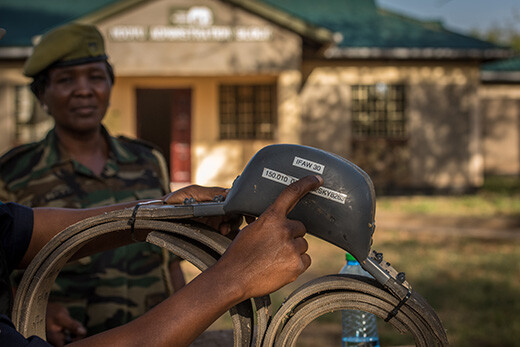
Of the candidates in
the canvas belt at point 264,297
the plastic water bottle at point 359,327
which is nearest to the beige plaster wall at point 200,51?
the plastic water bottle at point 359,327

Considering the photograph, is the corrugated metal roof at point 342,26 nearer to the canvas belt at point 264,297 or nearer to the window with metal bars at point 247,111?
the window with metal bars at point 247,111

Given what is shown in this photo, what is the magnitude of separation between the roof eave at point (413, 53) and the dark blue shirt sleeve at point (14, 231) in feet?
42.8

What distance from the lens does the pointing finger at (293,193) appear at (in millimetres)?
1083

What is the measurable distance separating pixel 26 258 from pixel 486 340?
3991 mm

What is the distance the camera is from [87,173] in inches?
91.8

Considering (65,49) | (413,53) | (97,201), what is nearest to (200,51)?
(413,53)

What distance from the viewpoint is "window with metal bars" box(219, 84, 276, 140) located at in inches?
578

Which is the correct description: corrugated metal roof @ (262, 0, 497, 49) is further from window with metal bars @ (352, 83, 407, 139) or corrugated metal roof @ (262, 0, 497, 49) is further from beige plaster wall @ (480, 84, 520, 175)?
beige plaster wall @ (480, 84, 520, 175)

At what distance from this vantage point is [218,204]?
3.92 ft

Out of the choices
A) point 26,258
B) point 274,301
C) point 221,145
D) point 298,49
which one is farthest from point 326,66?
point 26,258

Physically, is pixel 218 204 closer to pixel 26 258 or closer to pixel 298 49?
pixel 26 258

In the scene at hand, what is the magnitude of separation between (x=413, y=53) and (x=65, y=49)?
13.0 meters

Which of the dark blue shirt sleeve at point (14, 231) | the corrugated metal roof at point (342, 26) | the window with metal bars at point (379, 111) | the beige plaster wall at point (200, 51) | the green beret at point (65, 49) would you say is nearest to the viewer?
the dark blue shirt sleeve at point (14, 231)

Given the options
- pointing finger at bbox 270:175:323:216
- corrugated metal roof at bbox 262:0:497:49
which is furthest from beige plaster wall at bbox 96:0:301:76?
pointing finger at bbox 270:175:323:216
